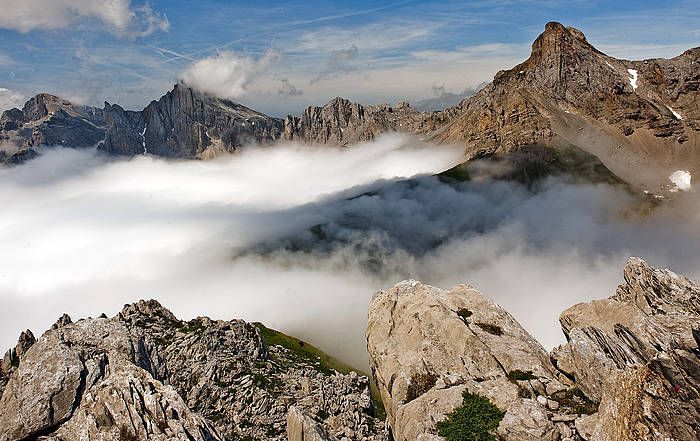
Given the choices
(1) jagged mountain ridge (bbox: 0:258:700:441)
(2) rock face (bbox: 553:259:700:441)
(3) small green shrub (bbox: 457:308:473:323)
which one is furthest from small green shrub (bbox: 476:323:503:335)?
(2) rock face (bbox: 553:259:700:441)

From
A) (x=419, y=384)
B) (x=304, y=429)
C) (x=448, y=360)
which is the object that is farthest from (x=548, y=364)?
(x=304, y=429)

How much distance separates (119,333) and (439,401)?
35.0 metres

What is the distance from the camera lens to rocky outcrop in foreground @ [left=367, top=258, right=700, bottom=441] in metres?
23.4

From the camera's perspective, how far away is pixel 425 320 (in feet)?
167

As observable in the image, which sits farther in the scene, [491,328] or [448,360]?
[491,328]

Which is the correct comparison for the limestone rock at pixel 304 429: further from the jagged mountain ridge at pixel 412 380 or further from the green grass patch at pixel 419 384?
the green grass patch at pixel 419 384

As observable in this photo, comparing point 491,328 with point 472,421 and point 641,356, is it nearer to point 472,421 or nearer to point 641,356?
point 641,356

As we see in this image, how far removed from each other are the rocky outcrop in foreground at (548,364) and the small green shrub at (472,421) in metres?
0.28

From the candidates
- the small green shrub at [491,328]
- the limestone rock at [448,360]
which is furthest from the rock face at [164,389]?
the small green shrub at [491,328]

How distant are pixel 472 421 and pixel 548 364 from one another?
13.0 m

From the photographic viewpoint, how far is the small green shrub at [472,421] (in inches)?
1316

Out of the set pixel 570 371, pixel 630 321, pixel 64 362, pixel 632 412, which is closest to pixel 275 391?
pixel 64 362

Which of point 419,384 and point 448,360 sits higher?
point 448,360

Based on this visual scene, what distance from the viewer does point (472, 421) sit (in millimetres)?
34531
